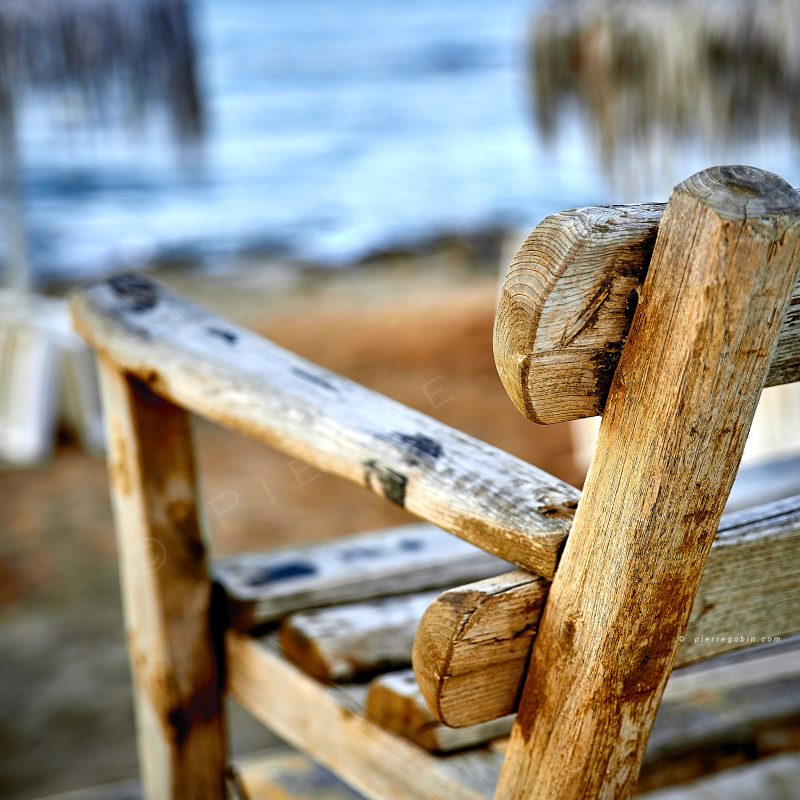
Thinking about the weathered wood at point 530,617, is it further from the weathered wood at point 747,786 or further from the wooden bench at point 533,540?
the weathered wood at point 747,786

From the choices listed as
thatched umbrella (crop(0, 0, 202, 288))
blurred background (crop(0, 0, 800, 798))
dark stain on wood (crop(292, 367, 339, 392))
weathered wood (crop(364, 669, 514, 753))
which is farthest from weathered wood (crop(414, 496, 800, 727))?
thatched umbrella (crop(0, 0, 202, 288))

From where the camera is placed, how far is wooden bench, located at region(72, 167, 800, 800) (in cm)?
73

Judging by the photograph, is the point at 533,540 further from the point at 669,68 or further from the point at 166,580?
the point at 669,68

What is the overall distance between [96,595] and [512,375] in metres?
3.71

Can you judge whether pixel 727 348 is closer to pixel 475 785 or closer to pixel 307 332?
pixel 475 785

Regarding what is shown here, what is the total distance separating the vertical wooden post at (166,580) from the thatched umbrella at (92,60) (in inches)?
199

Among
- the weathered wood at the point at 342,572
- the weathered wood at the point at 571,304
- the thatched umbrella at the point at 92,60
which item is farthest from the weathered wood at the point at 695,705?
the thatched umbrella at the point at 92,60

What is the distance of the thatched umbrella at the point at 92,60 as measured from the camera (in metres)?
5.93

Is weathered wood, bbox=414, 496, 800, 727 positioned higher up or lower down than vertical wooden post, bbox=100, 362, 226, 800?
higher up

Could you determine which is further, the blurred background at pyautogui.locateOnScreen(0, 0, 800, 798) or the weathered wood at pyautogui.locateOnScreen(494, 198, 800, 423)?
the blurred background at pyautogui.locateOnScreen(0, 0, 800, 798)

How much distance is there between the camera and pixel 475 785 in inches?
47.8

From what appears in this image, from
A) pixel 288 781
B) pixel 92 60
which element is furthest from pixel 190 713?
pixel 92 60

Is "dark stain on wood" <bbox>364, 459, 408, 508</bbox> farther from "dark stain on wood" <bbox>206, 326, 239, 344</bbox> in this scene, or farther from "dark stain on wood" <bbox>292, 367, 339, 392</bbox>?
"dark stain on wood" <bbox>206, 326, 239, 344</bbox>

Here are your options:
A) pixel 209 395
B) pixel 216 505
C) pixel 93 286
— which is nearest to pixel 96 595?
pixel 216 505
